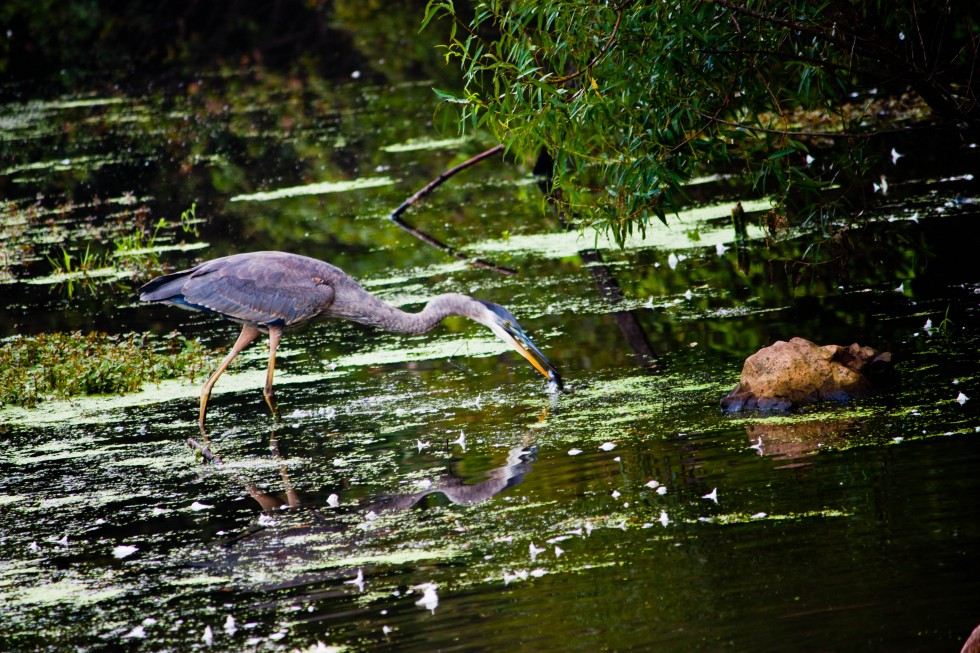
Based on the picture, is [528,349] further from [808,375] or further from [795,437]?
[795,437]

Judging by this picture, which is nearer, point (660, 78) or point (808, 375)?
point (808, 375)

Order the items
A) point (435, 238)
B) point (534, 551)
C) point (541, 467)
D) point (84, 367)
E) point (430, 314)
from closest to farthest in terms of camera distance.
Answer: point (534, 551) < point (541, 467) < point (430, 314) < point (84, 367) < point (435, 238)

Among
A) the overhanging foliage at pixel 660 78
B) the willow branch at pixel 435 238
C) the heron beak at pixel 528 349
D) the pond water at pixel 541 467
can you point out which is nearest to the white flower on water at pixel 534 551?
the pond water at pixel 541 467

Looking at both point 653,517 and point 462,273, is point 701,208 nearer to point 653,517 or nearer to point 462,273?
point 462,273

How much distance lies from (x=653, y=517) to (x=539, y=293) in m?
5.55

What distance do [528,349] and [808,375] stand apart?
2.01 meters

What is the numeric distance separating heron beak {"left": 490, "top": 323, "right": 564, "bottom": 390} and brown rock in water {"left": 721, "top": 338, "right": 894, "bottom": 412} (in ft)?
4.76

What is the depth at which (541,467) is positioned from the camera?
7480 millimetres

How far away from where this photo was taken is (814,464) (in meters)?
6.87

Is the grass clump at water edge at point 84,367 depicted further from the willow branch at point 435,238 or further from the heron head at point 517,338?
the willow branch at point 435,238

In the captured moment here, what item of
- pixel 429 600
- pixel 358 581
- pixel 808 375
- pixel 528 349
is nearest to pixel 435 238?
pixel 528 349

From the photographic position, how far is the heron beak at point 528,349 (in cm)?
885

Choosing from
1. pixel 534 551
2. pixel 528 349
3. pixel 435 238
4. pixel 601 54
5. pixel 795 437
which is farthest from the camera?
pixel 435 238

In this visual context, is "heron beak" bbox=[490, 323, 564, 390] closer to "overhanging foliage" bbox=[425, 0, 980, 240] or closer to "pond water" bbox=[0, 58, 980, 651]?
"pond water" bbox=[0, 58, 980, 651]
